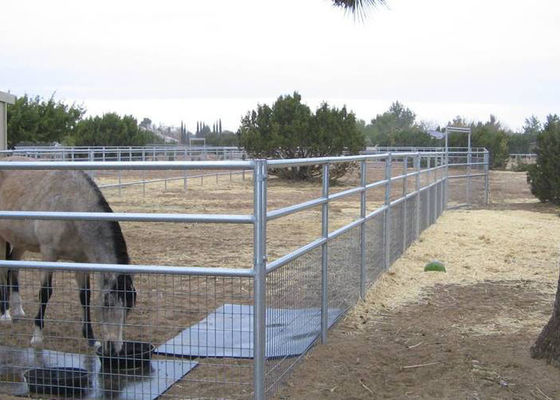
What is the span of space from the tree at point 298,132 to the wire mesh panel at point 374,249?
58.3ft

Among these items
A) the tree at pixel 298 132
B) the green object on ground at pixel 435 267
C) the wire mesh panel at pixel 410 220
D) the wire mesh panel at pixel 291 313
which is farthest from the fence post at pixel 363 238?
the tree at pixel 298 132

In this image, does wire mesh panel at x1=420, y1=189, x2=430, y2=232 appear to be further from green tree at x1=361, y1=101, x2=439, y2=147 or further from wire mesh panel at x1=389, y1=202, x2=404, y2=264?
green tree at x1=361, y1=101, x2=439, y2=147

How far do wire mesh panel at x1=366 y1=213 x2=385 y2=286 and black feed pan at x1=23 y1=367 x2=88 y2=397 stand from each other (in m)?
3.37

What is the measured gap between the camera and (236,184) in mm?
24484

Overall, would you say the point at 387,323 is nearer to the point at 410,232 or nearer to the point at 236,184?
the point at 410,232

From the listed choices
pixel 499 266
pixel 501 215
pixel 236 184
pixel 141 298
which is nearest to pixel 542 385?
pixel 141 298

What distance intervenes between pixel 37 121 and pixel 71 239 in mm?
30104

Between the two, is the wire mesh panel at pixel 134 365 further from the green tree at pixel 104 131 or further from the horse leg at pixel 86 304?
the green tree at pixel 104 131

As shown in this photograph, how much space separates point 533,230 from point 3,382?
974cm

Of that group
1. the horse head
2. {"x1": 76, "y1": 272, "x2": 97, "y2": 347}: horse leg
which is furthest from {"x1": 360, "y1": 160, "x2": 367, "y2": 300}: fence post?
the horse head

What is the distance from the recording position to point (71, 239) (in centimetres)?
524

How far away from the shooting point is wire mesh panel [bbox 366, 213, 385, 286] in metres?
6.85

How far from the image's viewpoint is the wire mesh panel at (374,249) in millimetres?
6851

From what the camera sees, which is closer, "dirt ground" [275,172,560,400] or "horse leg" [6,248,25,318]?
Result: "dirt ground" [275,172,560,400]
